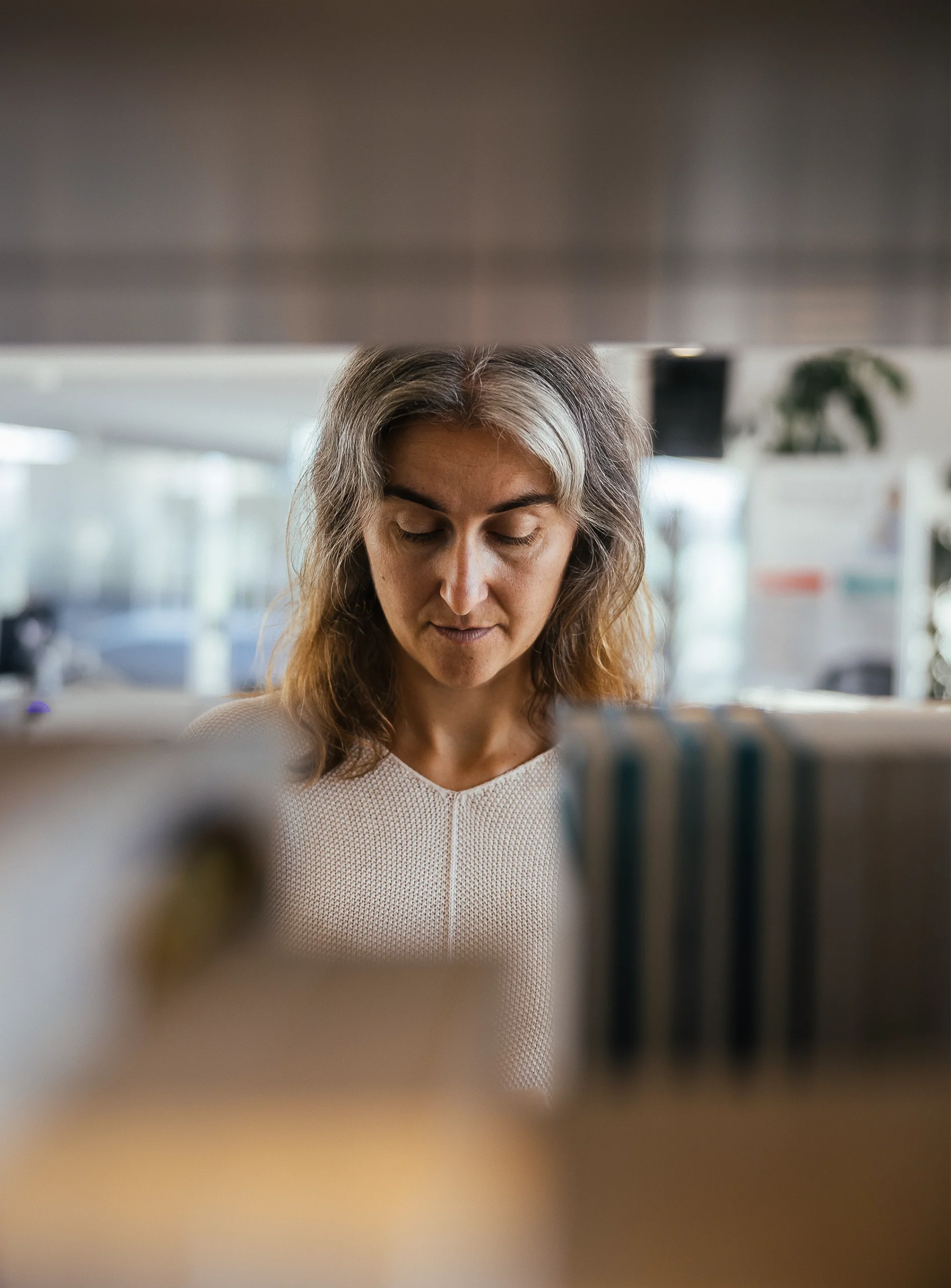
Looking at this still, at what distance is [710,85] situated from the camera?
136 millimetres

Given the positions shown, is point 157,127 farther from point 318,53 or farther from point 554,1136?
point 554,1136

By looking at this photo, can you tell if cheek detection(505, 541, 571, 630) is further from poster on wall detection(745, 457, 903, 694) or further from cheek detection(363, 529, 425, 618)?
poster on wall detection(745, 457, 903, 694)

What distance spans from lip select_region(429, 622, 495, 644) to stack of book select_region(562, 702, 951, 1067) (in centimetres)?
53

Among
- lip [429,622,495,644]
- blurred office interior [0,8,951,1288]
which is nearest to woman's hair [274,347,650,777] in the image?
lip [429,622,495,644]

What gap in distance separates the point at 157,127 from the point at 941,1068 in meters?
0.18

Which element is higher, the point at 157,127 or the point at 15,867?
the point at 157,127

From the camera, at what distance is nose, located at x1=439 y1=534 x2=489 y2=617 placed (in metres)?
0.75

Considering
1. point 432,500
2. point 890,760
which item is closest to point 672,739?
point 890,760

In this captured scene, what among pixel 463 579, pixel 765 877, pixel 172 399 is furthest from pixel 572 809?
pixel 172 399

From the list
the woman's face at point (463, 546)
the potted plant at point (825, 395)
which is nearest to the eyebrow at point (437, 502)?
the woman's face at point (463, 546)

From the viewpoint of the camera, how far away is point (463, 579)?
752mm

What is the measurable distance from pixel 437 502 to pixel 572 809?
53 centimetres

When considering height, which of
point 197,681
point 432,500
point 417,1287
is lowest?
point 197,681

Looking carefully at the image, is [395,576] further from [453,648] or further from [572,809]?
[572,809]
